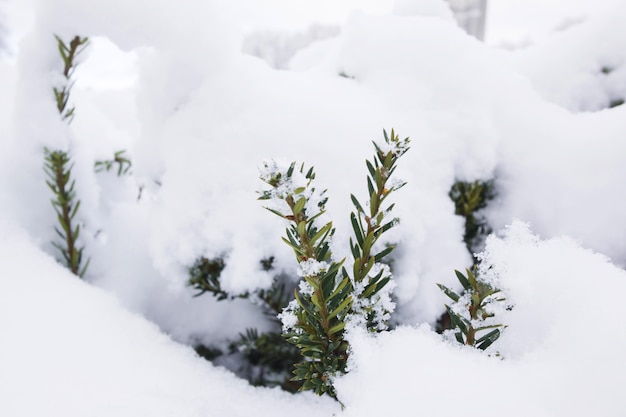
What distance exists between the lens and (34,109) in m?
0.95

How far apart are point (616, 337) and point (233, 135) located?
2.37 feet

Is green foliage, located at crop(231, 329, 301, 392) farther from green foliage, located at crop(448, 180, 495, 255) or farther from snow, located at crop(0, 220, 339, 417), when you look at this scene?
green foliage, located at crop(448, 180, 495, 255)

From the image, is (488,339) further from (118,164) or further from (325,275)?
(118,164)

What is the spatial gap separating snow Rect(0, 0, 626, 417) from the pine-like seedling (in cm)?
3

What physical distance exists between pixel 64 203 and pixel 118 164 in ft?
0.96

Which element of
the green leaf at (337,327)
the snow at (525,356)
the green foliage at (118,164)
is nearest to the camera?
the snow at (525,356)

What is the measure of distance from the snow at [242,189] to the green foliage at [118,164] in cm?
2

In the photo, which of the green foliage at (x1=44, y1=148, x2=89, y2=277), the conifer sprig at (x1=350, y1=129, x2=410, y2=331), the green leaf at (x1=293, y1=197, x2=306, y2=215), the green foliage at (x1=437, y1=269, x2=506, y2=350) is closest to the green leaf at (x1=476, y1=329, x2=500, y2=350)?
the green foliage at (x1=437, y1=269, x2=506, y2=350)

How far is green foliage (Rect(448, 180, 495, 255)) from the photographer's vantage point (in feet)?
2.99

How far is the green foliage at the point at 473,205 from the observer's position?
912 mm

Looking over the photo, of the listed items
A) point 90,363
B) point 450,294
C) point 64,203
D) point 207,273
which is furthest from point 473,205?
point 64,203

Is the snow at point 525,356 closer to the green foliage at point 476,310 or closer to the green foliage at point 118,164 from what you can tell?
the green foliage at point 476,310

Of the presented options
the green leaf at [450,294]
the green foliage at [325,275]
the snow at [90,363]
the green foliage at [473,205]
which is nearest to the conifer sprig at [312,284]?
the green foliage at [325,275]

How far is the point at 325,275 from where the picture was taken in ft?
1.47
